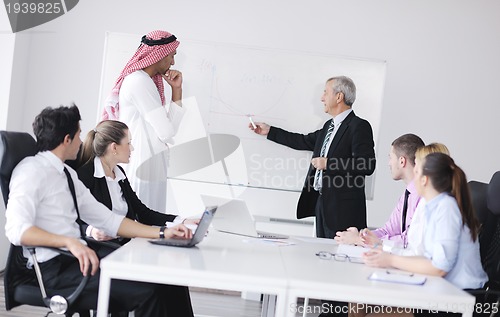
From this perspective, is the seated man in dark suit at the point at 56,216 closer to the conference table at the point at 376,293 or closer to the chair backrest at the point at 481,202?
the conference table at the point at 376,293

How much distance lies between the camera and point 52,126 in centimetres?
275

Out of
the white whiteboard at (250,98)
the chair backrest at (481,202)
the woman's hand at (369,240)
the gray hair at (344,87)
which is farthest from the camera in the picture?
the white whiteboard at (250,98)

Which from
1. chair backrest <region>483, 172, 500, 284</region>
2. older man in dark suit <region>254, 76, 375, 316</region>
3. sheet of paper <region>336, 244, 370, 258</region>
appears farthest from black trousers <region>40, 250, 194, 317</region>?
older man in dark suit <region>254, 76, 375, 316</region>

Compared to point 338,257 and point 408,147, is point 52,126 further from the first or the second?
point 408,147

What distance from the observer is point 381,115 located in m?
5.55

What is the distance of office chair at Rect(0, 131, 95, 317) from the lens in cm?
265

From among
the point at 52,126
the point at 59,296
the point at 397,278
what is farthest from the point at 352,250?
the point at 52,126

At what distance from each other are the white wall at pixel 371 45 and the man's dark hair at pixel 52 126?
118 inches

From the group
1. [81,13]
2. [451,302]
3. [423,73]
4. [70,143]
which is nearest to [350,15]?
[423,73]

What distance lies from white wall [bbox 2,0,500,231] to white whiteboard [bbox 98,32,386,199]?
19 centimetres

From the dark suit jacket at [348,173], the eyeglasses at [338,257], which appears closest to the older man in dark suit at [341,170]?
the dark suit jacket at [348,173]

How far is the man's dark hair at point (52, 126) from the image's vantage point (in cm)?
274

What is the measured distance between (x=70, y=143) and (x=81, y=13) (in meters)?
3.15

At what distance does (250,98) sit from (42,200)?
3.02 metres
